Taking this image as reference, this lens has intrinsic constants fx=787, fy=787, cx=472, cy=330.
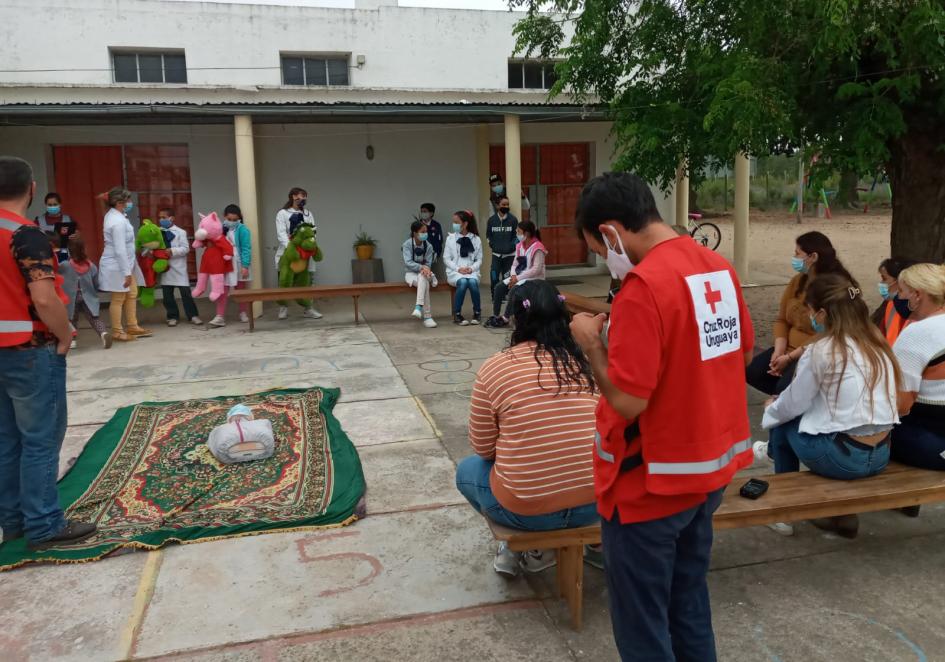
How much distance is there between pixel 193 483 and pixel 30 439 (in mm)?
1096

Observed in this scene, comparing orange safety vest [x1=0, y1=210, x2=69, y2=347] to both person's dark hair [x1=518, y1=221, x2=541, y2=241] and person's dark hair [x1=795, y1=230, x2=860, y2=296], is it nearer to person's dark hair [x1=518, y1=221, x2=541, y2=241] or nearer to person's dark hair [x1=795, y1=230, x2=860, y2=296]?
person's dark hair [x1=795, y1=230, x2=860, y2=296]

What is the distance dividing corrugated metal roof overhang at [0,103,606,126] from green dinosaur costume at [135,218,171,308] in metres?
1.49

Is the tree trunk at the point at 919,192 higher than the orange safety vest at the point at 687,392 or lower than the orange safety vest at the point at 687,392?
higher

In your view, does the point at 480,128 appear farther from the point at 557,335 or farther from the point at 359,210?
the point at 557,335

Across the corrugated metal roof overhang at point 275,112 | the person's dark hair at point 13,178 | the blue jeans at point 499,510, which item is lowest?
the blue jeans at point 499,510

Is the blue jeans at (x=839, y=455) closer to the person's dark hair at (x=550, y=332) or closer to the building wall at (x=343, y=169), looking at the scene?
the person's dark hair at (x=550, y=332)

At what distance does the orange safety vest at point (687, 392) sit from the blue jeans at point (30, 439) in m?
2.92

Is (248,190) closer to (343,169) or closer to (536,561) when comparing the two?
(343,169)

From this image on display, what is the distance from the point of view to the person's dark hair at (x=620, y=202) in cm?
213

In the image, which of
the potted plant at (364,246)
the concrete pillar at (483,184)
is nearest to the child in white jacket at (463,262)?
the potted plant at (364,246)

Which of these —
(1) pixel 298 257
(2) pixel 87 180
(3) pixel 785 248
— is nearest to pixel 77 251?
(1) pixel 298 257

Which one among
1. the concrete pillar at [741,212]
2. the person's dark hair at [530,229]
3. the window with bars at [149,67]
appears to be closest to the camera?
the person's dark hair at [530,229]

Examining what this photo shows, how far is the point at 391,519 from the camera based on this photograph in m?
4.26

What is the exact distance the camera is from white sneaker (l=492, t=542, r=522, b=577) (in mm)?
3553
